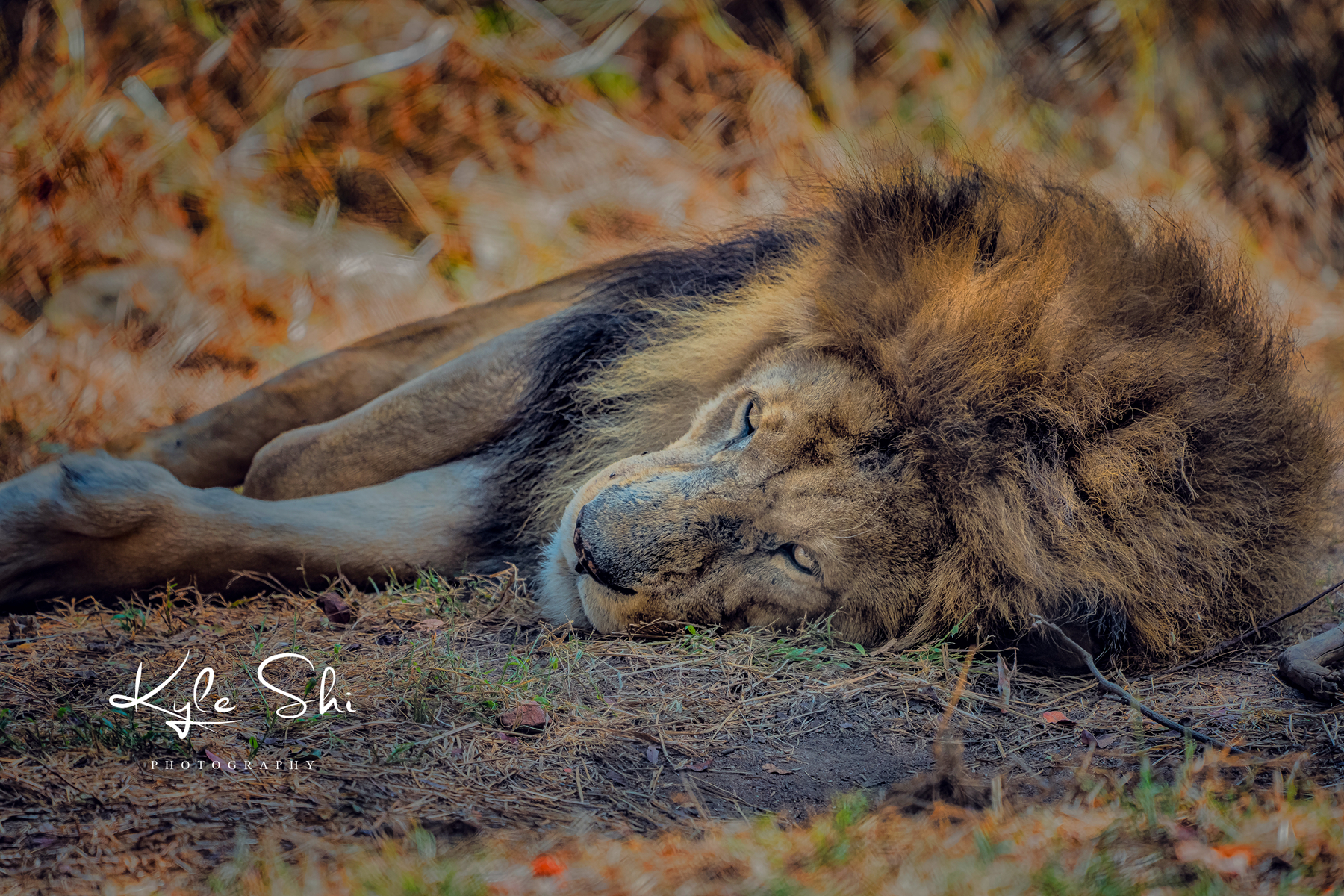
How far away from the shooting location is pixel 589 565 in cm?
226

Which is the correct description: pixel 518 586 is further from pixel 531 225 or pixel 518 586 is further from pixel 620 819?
pixel 531 225

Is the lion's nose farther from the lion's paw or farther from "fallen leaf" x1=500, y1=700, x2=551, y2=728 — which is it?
the lion's paw

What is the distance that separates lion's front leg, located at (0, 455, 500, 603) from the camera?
2.58 metres

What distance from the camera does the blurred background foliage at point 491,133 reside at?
5.02m

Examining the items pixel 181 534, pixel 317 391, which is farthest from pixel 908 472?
pixel 317 391

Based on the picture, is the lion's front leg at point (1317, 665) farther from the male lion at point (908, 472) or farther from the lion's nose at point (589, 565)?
the lion's nose at point (589, 565)

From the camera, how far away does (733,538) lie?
90.3 inches

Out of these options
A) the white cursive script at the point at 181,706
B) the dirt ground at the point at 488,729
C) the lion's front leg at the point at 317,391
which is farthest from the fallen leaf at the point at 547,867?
the lion's front leg at the point at 317,391

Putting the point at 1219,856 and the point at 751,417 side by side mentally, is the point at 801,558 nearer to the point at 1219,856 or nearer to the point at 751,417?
the point at 751,417

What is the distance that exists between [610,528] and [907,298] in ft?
2.97

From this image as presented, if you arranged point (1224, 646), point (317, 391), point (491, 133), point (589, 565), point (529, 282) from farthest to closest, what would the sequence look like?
point (491, 133) → point (529, 282) → point (317, 391) → point (1224, 646) → point (589, 565)

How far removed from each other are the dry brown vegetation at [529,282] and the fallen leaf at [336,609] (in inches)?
1.8

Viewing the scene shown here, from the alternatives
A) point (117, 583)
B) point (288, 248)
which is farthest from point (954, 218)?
point (288, 248)

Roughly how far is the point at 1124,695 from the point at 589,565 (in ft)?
3.89
